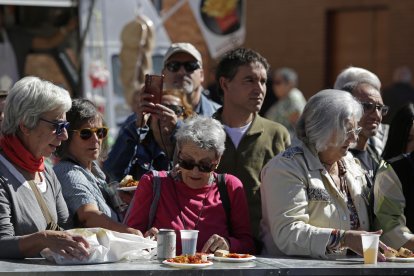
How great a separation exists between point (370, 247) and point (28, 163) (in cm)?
175

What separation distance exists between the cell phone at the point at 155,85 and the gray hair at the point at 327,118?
44.4 inches

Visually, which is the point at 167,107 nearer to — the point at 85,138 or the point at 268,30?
the point at 85,138

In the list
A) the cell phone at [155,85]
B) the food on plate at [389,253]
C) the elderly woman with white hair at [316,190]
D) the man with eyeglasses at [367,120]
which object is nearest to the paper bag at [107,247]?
the elderly woman with white hair at [316,190]

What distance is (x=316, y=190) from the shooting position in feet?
18.4

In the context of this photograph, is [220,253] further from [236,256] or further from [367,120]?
[367,120]

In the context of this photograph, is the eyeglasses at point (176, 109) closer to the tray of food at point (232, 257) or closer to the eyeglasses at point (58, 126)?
the eyeglasses at point (58, 126)

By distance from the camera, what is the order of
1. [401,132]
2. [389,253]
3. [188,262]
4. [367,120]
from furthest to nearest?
[367,120], [401,132], [389,253], [188,262]

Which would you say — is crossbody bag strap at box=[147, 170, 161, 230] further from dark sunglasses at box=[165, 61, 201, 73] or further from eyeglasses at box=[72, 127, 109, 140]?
dark sunglasses at box=[165, 61, 201, 73]

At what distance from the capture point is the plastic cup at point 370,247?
520 centimetres

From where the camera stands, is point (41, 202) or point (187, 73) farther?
point (187, 73)

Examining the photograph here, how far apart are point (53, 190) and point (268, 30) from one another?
51.1 feet

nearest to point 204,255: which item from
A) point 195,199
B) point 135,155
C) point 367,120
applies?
point 195,199

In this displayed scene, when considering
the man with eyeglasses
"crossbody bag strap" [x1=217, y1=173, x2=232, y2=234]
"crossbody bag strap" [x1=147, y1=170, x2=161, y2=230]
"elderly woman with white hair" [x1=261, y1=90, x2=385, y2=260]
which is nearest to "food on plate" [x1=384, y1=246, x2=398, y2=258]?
"elderly woman with white hair" [x1=261, y1=90, x2=385, y2=260]

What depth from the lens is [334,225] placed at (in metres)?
5.59
